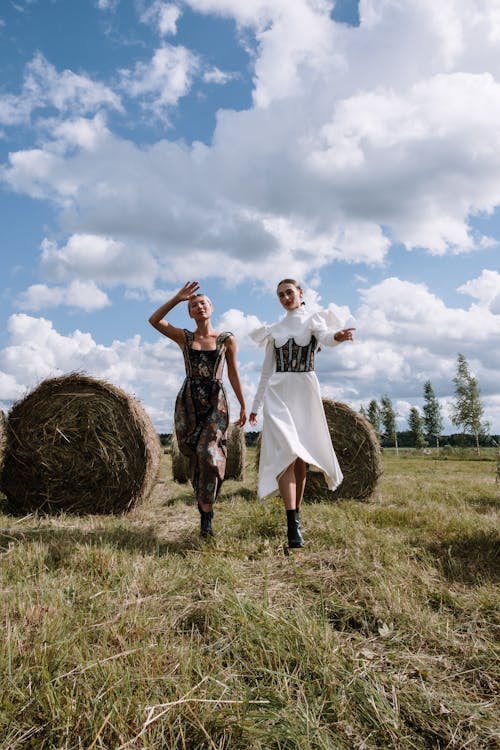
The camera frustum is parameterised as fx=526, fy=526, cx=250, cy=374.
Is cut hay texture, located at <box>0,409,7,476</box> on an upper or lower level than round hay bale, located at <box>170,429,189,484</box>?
upper

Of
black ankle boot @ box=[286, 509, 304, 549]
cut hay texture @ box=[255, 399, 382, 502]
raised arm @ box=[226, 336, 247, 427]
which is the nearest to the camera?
black ankle boot @ box=[286, 509, 304, 549]

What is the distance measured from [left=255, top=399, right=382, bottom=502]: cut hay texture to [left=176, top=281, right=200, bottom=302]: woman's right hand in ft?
13.5

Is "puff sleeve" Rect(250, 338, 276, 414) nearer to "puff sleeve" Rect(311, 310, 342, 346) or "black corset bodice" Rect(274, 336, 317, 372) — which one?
"black corset bodice" Rect(274, 336, 317, 372)

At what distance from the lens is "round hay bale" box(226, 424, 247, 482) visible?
11.2 m

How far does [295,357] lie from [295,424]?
627 millimetres

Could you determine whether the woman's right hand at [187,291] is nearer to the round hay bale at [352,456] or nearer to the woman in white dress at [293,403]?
the woman in white dress at [293,403]

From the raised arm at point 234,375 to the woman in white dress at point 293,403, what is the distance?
12 centimetres

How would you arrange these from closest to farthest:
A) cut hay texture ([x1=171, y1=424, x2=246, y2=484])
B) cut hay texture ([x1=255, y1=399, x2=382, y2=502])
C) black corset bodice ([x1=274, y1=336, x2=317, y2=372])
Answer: black corset bodice ([x1=274, y1=336, x2=317, y2=372]) → cut hay texture ([x1=255, y1=399, x2=382, y2=502]) → cut hay texture ([x1=171, y1=424, x2=246, y2=484])

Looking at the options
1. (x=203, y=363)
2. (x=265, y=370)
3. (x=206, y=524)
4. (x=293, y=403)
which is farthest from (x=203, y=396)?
(x=206, y=524)

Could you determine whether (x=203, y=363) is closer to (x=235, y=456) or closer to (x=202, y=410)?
(x=202, y=410)

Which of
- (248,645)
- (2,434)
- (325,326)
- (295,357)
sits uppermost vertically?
(325,326)

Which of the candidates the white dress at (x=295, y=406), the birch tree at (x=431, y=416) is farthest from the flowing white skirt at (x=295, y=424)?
the birch tree at (x=431, y=416)

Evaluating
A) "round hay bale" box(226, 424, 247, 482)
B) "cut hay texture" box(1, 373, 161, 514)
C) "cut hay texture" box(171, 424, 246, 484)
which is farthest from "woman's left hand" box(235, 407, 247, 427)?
"round hay bale" box(226, 424, 247, 482)

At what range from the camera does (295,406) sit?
4.80 m
